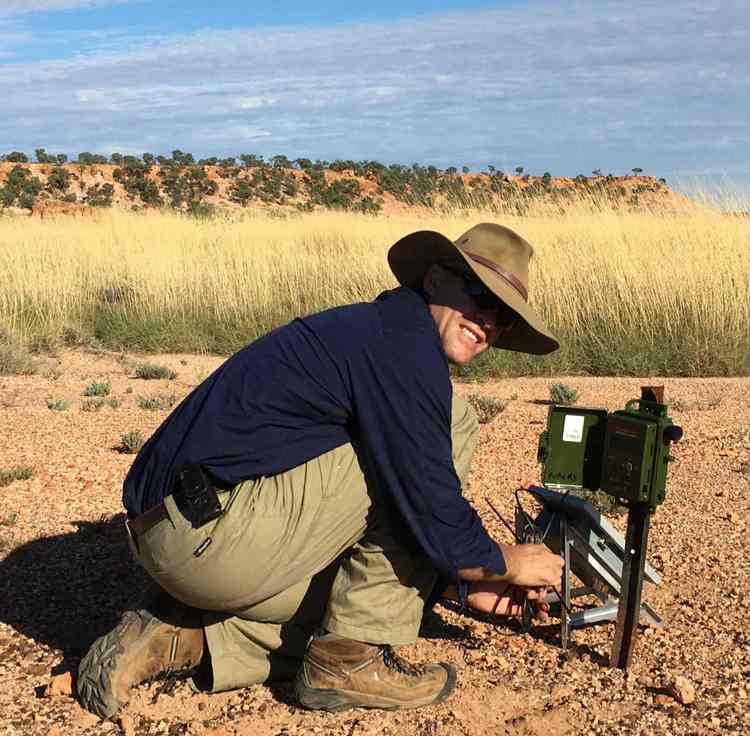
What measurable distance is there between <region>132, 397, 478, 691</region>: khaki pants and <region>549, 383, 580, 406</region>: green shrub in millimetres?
4286

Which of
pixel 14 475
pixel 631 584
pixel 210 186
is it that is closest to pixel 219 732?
pixel 631 584

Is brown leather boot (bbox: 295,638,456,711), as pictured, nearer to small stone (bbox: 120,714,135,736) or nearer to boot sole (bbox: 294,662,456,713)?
boot sole (bbox: 294,662,456,713)

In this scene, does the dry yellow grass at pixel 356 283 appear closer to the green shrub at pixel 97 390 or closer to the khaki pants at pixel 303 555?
the green shrub at pixel 97 390

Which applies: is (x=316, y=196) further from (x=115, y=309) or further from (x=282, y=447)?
(x=282, y=447)

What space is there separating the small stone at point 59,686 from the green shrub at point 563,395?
4595 millimetres

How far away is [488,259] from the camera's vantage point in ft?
9.05

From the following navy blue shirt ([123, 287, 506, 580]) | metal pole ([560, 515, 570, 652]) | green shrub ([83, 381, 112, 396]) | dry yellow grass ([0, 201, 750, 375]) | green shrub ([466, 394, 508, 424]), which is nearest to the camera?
navy blue shirt ([123, 287, 506, 580])

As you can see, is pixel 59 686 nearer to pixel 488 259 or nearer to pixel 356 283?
pixel 488 259

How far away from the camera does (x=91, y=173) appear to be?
4062 centimetres

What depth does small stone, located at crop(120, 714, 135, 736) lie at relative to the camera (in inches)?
111

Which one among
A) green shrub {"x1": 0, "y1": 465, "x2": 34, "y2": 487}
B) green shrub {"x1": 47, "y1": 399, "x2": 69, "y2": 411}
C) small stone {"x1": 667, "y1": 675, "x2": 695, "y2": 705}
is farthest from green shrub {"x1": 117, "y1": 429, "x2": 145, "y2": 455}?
small stone {"x1": 667, "y1": 675, "x2": 695, "y2": 705}

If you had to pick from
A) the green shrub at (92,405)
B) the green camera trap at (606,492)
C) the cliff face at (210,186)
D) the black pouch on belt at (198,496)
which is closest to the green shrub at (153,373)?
the green shrub at (92,405)

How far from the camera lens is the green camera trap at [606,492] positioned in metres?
2.79

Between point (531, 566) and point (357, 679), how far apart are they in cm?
57
